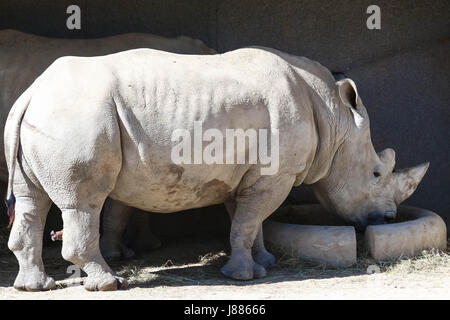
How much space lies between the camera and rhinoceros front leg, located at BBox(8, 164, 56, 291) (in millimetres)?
6629

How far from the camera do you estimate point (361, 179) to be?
26.2 feet

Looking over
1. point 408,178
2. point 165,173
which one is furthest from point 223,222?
point 165,173

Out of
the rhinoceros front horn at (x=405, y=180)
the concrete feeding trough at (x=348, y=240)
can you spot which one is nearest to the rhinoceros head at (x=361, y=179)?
the rhinoceros front horn at (x=405, y=180)

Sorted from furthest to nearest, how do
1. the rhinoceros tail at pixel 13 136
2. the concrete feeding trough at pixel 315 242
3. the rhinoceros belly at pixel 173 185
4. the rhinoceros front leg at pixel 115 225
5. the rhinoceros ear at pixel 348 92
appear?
1. the rhinoceros front leg at pixel 115 225
2. the rhinoceros ear at pixel 348 92
3. the concrete feeding trough at pixel 315 242
4. the rhinoceros belly at pixel 173 185
5. the rhinoceros tail at pixel 13 136

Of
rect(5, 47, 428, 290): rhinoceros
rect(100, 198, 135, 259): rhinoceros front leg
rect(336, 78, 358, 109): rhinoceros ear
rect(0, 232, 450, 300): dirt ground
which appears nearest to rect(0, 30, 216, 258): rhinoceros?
rect(100, 198, 135, 259): rhinoceros front leg

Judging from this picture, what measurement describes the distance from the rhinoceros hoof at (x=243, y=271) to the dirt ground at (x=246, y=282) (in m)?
0.05

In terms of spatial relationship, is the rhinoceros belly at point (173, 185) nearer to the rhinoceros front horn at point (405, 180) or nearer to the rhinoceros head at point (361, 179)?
the rhinoceros head at point (361, 179)

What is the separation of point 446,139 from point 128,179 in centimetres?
427

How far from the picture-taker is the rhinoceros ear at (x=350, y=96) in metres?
7.62

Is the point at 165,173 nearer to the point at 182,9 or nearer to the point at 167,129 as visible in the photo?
the point at 167,129

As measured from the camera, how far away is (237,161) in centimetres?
706

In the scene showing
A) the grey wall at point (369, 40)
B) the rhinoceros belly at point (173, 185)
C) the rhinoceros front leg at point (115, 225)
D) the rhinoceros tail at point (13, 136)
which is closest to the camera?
the rhinoceros tail at point (13, 136)

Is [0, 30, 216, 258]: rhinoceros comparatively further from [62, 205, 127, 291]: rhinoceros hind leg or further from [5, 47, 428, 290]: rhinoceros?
[62, 205, 127, 291]: rhinoceros hind leg

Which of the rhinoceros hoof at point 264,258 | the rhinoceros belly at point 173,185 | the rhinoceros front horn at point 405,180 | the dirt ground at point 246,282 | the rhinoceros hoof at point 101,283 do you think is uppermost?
the rhinoceros belly at point 173,185
